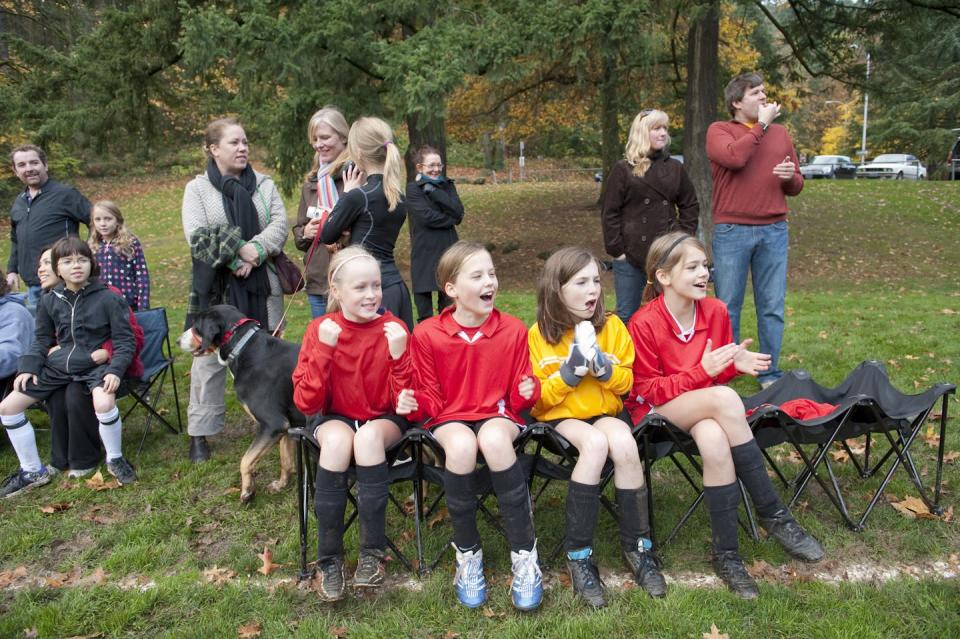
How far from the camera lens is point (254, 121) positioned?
10.4 meters

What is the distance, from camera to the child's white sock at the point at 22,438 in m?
4.34

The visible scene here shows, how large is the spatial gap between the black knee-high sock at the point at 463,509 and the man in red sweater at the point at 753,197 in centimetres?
282

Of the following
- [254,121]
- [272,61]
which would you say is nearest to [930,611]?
[272,61]

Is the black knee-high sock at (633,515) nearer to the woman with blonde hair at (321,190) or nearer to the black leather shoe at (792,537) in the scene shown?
the black leather shoe at (792,537)

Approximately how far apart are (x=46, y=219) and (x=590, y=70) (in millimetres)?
10354

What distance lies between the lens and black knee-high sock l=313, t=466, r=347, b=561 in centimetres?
306

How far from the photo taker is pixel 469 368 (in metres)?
3.26

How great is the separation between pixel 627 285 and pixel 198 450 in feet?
10.4

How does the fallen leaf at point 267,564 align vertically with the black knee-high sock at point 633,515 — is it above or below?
below

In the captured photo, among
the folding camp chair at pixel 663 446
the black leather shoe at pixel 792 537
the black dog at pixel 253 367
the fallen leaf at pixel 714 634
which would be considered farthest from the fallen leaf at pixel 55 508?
the black leather shoe at pixel 792 537

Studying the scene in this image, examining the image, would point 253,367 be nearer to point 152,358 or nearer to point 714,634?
point 152,358

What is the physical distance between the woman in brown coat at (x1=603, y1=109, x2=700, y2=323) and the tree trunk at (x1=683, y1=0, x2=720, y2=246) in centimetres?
633

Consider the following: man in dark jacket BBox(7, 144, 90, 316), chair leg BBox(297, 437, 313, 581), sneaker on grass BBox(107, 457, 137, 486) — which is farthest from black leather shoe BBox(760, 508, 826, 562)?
man in dark jacket BBox(7, 144, 90, 316)

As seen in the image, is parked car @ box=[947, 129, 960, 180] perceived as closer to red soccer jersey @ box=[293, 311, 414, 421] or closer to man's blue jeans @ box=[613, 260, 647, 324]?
man's blue jeans @ box=[613, 260, 647, 324]
